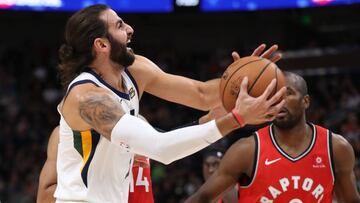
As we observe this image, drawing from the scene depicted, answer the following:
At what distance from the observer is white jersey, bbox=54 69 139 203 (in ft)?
11.7

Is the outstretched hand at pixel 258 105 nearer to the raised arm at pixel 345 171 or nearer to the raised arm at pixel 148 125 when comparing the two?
the raised arm at pixel 148 125

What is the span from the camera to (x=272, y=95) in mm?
3189

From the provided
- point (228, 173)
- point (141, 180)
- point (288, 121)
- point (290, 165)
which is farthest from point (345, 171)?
point (141, 180)

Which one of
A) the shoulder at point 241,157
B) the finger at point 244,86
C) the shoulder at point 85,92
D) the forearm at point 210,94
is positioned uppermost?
the finger at point 244,86

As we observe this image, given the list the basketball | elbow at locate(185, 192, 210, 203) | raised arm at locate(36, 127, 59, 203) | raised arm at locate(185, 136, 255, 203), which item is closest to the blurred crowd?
raised arm at locate(185, 136, 255, 203)

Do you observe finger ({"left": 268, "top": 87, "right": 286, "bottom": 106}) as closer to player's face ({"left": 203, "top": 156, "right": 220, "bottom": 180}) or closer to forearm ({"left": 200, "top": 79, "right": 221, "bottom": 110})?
forearm ({"left": 200, "top": 79, "right": 221, "bottom": 110})

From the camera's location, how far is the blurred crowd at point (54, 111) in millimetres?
11414

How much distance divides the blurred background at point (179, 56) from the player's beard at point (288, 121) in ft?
16.4

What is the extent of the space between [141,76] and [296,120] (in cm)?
105

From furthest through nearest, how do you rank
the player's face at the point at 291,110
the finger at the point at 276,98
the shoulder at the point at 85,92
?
the player's face at the point at 291,110
the shoulder at the point at 85,92
the finger at the point at 276,98

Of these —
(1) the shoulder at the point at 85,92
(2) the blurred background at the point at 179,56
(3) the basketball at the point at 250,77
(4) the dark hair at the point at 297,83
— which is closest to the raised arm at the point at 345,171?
(4) the dark hair at the point at 297,83

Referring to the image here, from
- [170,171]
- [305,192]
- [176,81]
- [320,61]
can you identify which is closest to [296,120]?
[305,192]

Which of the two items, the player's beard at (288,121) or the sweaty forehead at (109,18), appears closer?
the sweaty forehead at (109,18)

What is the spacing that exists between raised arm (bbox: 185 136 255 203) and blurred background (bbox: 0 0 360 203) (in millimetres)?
5095
